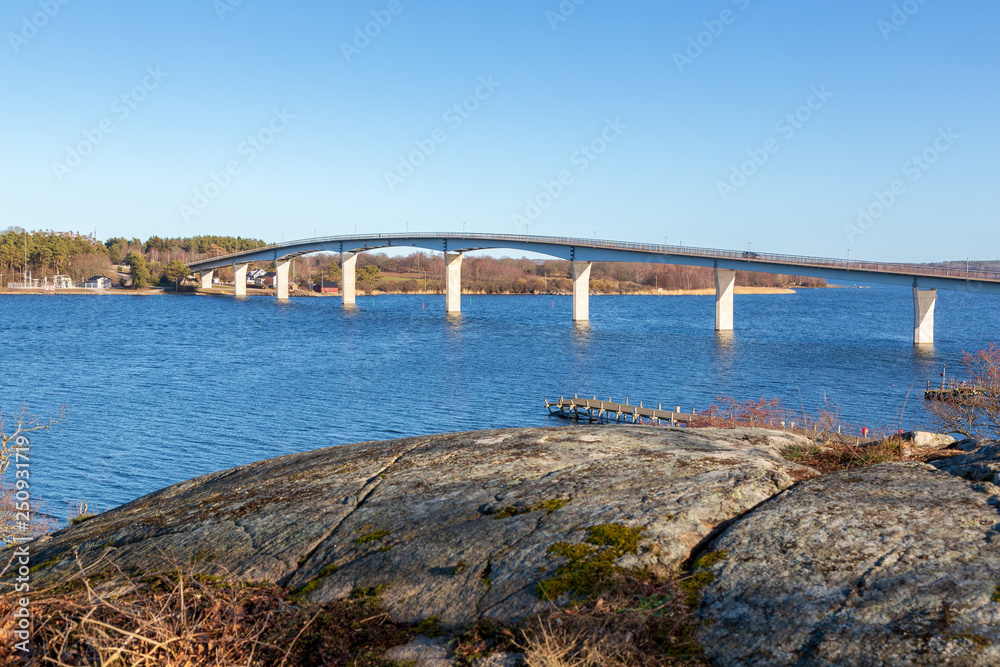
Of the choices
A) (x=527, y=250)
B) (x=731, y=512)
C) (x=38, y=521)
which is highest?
(x=527, y=250)

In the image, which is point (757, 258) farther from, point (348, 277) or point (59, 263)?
point (59, 263)

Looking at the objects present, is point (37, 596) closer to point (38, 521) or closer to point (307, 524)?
point (307, 524)

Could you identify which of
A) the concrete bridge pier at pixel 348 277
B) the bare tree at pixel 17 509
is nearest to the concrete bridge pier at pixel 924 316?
the bare tree at pixel 17 509

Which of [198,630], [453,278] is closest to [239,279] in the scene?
[453,278]

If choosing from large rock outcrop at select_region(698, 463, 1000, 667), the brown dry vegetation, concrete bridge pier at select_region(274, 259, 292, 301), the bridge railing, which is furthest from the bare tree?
concrete bridge pier at select_region(274, 259, 292, 301)

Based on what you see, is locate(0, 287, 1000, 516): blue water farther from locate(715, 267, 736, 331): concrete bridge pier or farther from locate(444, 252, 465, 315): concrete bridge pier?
locate(444, 252, 465, 315): concrete bridge pier

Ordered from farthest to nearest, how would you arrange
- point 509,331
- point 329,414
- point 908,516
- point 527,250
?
1. point 527,250
2. point 509,331
3. point 329,414
4. point 908,516

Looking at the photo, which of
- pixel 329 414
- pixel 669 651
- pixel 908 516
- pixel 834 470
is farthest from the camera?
pixel 329 414

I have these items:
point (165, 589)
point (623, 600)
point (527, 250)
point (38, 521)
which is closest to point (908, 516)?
point (623, 600)

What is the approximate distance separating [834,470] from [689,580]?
258 cm

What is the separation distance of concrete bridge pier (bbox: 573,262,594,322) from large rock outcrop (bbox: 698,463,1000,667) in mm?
96136

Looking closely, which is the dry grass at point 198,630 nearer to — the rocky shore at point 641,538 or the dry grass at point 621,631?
the rocky shore at point 641,538

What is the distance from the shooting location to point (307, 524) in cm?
666

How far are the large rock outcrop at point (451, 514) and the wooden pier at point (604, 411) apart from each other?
3039 cm
